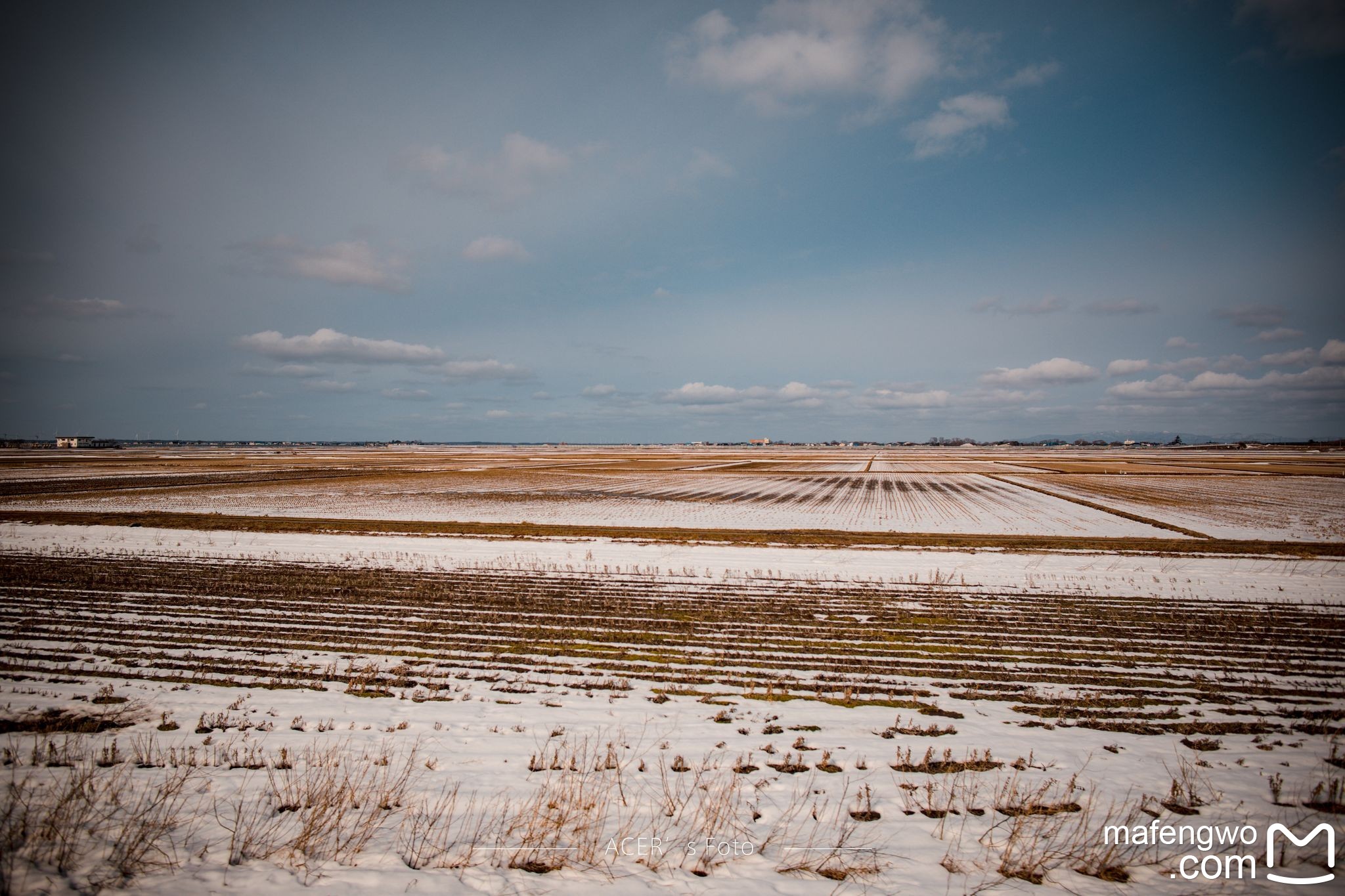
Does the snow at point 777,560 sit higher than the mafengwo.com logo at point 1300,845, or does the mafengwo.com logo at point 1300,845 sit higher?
the mafengwo.com logo at point 1300,845

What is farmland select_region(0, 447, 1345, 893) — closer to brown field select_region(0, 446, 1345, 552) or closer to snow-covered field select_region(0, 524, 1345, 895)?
snow-covered field select_region(0, 524, 1345, 895)

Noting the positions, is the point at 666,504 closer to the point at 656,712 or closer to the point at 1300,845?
the point at 656,712

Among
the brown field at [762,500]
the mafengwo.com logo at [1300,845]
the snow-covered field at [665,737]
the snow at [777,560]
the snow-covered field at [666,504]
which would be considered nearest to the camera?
the mafengwo.com logo at [1300,845]

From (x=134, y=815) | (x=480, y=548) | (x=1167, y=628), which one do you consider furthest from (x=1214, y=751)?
(x=480, y=548)

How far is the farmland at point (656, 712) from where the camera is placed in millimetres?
5934

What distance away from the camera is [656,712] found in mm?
9836

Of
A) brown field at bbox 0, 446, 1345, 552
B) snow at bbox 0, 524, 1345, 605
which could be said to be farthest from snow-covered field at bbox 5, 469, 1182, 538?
snow at bbox 0, 524, 1345, 605

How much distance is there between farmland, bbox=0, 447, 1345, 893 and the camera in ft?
19.5

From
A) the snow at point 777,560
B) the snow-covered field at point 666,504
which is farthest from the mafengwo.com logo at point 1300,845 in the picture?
the snow-covered field at point 666,504

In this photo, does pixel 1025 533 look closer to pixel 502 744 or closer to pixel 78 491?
pixel 502 744

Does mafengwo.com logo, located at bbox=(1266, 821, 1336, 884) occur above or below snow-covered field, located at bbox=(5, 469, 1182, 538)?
above

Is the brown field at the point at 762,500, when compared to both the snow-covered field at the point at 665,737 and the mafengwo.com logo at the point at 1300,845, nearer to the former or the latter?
the snow-covered field at the point at 665,737

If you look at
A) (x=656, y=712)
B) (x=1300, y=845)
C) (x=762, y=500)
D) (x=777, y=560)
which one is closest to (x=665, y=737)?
(x=656, y=712)

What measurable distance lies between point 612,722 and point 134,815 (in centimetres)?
567
